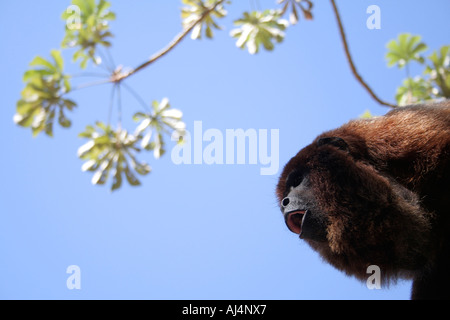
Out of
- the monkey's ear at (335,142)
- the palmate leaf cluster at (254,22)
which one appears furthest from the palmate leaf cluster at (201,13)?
the monkey's ear at (335,142)

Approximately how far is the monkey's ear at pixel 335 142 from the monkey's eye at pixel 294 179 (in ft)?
0.85

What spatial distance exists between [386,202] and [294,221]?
0.59 metres

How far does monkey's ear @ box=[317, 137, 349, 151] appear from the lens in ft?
9.92

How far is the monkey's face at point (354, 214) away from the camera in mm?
2621

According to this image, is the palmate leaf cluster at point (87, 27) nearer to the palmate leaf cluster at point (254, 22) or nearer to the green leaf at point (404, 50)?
the palmate leaf cluster at point (254, 22)

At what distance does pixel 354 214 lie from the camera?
270 cm

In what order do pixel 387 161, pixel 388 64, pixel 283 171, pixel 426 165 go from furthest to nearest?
pixel 388 64 → pixel 283 171 → pixel 387 161 → pixel 426 165

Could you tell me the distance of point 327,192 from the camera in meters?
2.81

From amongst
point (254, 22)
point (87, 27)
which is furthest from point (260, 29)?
point (87, 27)

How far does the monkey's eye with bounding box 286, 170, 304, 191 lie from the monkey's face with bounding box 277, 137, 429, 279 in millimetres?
52

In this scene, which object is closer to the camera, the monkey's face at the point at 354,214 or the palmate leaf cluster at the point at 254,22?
the monkey's face at the point at 354,214

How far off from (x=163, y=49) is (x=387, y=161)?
1.93m
